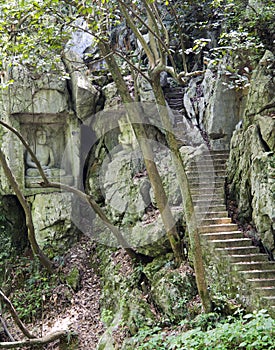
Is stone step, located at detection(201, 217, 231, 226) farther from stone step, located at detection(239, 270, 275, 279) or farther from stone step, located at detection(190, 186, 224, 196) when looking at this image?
stone step, located at detection(239, 270, 275, 279)

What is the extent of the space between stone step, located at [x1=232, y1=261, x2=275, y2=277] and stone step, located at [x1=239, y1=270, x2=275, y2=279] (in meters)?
0.12

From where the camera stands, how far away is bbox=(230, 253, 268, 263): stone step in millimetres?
5957

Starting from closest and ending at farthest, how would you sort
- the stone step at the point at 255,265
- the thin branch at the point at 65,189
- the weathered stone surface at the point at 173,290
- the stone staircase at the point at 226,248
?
the stone staircase at the point at 226,248
the stone step at the point at 255,265
the weathered stone surface at the point at 173,290
the thin branch at the point at 65,189

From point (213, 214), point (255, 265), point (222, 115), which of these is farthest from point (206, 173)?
point (255, 265)

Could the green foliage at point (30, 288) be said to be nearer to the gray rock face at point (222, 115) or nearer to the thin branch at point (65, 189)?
the thin branch at point (65, 189)

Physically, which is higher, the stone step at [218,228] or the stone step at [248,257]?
the stone step at [218,228]

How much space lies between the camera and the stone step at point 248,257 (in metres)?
5.96

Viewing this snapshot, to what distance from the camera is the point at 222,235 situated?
6465 mm

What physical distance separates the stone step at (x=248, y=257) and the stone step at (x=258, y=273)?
0.30 meters

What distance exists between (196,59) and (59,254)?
310 inches

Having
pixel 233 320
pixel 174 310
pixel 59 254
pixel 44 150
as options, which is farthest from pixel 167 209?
pixel 44 150

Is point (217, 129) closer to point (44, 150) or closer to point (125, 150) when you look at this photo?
point (125, 150)

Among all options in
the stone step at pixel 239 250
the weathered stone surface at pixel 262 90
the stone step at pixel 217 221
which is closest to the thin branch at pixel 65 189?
the stone step at pixel 217 221

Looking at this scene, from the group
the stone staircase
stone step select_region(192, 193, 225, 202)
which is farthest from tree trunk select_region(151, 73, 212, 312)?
stone step select_region(192, 193, 225, 202)
